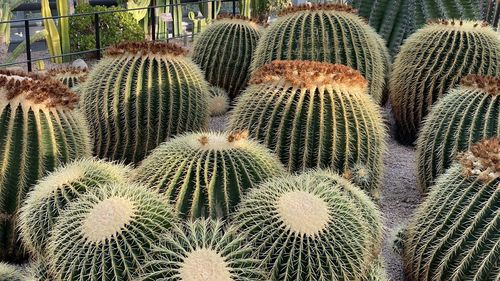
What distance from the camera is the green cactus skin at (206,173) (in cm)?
235

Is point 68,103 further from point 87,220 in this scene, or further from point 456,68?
point 456,68

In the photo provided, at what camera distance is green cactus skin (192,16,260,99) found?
4.90m

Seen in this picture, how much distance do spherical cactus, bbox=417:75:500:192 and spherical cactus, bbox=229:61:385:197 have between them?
481mm

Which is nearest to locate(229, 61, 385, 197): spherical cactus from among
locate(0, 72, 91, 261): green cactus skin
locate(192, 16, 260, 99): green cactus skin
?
locate(0, 72, 91, 261): green cactus skin

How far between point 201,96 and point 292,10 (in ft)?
2.92

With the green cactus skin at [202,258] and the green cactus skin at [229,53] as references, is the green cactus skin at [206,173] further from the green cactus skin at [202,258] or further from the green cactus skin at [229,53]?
the green cactus skin at [229,53]

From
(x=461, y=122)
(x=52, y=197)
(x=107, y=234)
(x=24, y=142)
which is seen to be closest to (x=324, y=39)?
(x=461, y=122)

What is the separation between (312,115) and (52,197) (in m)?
1.25

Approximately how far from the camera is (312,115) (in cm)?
295

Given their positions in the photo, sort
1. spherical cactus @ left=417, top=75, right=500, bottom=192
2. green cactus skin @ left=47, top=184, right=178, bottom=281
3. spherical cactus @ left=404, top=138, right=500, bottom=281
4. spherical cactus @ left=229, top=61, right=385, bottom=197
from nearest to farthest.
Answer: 1. green cactus skin @ left=47, top=184, right=178, bottom=281
2. spherical cactus @ left=404, top=138, right=500, bottom=281
3. spherical cactus @ left=229, top=61, right=385, bottom=197
4. spherical cactus @ left=417, top=75, right=500, bottom=192

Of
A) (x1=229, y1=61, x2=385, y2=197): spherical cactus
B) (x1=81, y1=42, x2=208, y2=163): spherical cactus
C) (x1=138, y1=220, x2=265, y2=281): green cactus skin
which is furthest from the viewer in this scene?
(x1=81, y1=42, x2=208, y2=163): spherical cactus

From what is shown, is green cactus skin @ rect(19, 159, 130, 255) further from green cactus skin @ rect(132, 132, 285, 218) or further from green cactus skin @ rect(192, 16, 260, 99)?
green cactus skin @ rect(192, 16, 260, 99)

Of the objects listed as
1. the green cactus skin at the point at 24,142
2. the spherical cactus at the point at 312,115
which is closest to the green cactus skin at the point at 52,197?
the green cactus skin at the point at 24,142

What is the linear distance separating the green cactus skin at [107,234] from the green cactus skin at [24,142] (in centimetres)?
80
